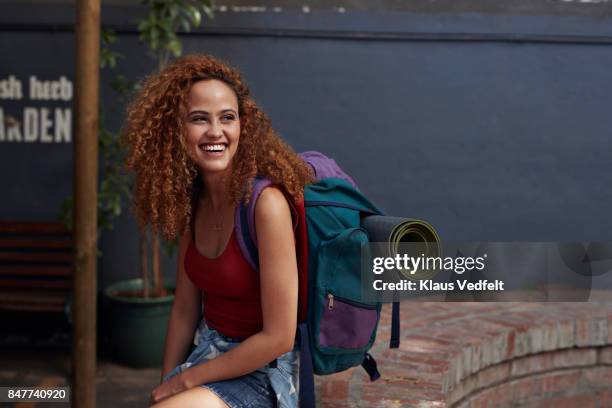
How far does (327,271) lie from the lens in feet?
5.89

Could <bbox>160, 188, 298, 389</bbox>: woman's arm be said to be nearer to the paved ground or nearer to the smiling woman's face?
the smiling woman's face

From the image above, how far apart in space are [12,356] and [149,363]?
0.96 metres

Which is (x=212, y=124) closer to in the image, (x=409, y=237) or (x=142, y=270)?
(x=409, y=237)

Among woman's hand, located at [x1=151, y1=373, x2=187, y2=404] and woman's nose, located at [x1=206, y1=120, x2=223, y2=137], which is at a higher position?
woman's nose, located at [x1=206, y1=120, x2=223, y2=137]

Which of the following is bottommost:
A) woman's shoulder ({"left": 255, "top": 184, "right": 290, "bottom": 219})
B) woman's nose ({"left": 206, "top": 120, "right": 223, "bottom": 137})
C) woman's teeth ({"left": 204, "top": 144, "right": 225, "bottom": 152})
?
woman's shoulder ({"left": 255, "top": 184, "right": 290, "bottom": 219})

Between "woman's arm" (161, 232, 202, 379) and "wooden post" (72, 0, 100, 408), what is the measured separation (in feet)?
2.97

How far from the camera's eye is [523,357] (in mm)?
3777

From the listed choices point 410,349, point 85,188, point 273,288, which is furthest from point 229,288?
point 410,349

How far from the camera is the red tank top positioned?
1.83 meters

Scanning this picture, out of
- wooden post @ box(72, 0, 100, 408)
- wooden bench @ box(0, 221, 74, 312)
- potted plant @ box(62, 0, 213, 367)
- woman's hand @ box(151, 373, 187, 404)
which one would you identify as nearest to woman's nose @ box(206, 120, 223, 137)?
woman's hand @ box(151, 373, 187, 404)

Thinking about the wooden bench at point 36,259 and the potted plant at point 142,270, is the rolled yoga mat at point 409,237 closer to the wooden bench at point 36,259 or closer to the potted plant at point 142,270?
the potted plant at point 142,270

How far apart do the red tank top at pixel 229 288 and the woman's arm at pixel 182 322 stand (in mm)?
140

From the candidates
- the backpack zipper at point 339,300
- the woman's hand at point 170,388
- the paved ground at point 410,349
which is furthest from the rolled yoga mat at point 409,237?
the paved ground at point 410,349

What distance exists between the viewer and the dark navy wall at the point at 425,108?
4.95 metres
